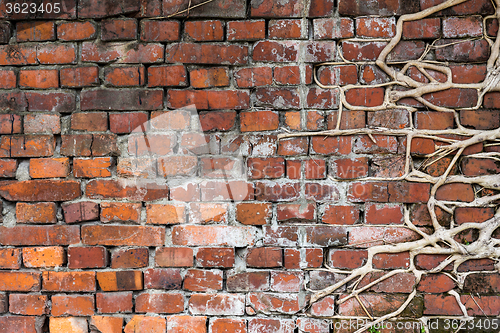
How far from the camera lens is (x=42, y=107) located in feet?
3.72

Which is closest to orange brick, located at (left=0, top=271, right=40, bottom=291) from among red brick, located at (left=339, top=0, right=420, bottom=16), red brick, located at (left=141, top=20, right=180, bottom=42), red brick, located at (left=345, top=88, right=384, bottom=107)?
red brick, located at (left=141, top=20, right=180, bottom=42)

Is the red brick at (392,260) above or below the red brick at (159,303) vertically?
above

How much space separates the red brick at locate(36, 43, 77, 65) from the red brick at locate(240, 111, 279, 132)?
0.71 meters

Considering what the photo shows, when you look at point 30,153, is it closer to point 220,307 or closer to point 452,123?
point 220,307

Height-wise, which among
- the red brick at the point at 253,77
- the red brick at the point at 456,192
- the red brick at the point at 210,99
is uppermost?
the red brick at the point at 253,77

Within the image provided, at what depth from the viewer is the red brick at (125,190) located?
1.12 m

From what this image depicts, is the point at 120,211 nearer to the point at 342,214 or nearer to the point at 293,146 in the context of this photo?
the point at 293,146

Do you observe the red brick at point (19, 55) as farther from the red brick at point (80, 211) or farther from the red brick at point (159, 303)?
the red brick at point (159, 303)

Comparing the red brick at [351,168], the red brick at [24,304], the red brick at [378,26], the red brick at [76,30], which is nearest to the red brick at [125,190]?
the red brick at [24,304]

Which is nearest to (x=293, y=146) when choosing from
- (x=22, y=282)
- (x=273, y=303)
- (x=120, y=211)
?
(x=273, y=303)

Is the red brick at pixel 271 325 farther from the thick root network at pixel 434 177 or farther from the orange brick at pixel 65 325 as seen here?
the orange brick at pixel 65 325

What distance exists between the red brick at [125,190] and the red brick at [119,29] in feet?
1.83

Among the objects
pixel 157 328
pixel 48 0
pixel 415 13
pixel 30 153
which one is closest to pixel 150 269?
pixel 157 328

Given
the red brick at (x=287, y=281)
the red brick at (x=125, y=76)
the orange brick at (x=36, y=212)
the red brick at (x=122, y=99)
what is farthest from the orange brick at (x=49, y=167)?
the red brick at (x=287, y=281)
